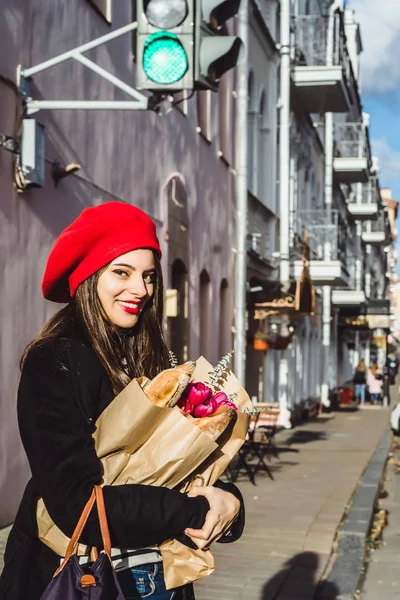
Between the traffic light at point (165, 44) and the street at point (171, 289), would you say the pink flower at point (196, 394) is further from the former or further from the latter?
the traffic light at point (165, 44)

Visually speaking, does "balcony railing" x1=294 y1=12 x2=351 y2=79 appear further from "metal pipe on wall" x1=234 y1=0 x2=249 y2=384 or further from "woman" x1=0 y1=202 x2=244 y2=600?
"woman" x1=0 y1=202 x2=244 y2=600

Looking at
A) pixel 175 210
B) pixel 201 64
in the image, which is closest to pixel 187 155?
pixel 175 210

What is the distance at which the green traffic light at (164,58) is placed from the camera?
5582mm

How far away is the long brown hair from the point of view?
8.52ft

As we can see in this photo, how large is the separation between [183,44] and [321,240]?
1879 centimetres

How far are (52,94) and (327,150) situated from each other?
883 inches

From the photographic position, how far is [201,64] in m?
5.45

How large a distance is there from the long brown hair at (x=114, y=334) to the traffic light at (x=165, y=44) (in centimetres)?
290

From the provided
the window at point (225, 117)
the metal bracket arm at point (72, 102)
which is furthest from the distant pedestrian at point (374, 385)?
the metal bracket arm at point (72, 102)

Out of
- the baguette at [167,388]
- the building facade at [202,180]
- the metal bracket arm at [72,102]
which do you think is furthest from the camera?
the building facade at [202,180]

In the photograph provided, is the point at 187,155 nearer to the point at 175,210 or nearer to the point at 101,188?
the point at 175,210

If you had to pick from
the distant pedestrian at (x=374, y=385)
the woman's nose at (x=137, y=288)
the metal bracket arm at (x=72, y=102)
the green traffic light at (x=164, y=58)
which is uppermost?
the metal bracket arm at (x=72, y=102)

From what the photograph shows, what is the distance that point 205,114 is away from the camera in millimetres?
16094

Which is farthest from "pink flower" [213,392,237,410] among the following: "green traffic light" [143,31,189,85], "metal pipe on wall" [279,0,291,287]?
"metal pipe on wall" [279,0,291,287]
